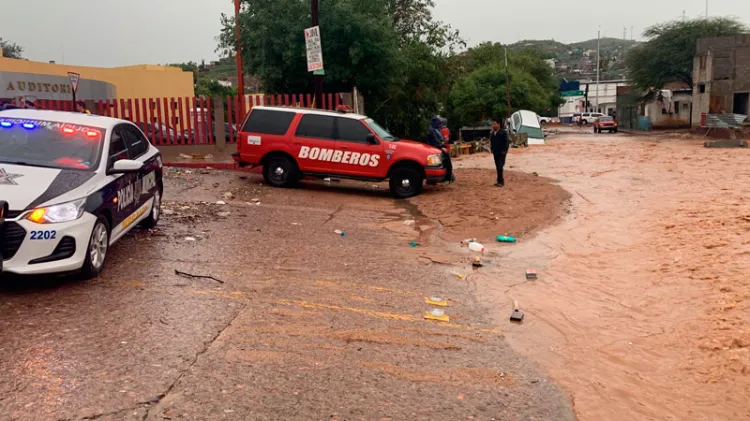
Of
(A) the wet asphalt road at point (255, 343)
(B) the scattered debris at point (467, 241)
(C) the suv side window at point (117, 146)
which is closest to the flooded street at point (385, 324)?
(A) the wet asphalt road at point (255, 343)

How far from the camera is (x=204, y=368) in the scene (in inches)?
181

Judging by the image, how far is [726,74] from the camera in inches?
1686

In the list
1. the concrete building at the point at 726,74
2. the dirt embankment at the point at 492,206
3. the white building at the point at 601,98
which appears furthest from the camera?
the white building at the point at 601,98

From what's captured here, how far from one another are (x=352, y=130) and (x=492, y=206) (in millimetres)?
3624

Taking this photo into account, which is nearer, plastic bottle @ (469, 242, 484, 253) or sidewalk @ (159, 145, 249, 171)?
plastic bottle @ (469, 242, 484, 253)

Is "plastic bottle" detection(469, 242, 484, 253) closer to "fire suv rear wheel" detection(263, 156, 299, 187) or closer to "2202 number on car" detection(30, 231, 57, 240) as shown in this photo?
"2202 number on car" detection(30, 231, 57, 240)

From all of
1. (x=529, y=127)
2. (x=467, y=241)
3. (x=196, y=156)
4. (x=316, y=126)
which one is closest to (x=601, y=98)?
(x=529, y=127)

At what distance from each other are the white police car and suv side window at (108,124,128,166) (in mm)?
18

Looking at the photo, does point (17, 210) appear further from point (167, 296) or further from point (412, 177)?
point (412, 177)

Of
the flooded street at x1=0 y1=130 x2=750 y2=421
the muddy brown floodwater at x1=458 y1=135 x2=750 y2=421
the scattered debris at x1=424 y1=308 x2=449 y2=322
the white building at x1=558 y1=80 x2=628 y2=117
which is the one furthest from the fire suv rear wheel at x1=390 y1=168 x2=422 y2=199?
the white building at x1=558 y1=80 x2=628 y2=117

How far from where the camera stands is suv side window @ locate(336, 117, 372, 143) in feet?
48.0

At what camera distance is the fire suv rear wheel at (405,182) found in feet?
47.8

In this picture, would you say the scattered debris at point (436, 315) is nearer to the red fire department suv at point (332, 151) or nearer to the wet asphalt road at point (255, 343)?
the wet asphalt road at point (255, 343)

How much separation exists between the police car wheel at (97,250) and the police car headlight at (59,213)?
0.29m
